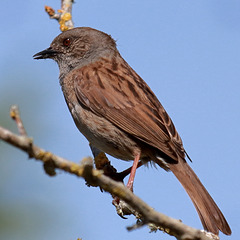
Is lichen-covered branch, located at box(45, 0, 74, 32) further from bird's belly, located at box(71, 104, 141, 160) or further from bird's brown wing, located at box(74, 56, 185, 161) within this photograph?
bird's belly, located at box(71, 104, 141, 160)

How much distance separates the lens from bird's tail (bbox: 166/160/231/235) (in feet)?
14.5

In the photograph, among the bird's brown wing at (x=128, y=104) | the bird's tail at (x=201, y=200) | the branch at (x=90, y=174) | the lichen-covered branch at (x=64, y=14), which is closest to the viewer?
the branch at (x=90, y=174)

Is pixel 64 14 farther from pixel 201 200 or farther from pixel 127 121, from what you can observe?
pixel 201 200

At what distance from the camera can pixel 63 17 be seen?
6.15 meters

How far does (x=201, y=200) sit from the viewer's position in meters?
4.64

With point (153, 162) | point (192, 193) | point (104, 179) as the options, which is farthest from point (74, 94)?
point (104, 179)

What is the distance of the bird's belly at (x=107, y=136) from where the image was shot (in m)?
5.09

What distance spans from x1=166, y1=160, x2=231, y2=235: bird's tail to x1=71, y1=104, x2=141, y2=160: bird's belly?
0.50m

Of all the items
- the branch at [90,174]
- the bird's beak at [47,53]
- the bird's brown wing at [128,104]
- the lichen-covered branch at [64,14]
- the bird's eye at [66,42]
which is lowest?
the branch at [90,174]

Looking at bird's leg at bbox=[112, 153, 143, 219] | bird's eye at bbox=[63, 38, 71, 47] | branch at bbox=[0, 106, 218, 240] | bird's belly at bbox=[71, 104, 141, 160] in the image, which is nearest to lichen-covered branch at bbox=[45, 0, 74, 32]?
bird's eye at bbox=[63, 38, 71, 47]

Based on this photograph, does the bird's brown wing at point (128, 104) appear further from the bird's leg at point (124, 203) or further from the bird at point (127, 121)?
the bird's leg at point (124, 203)

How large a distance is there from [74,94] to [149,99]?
0.87 metres

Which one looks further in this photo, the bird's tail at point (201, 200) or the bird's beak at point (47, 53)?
the bird's beak at point (47, 53)

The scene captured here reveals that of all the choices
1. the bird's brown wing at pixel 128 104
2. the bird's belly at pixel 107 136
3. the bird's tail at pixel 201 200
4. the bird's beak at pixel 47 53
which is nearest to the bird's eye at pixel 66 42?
the bird's beak at pixel 47 53
